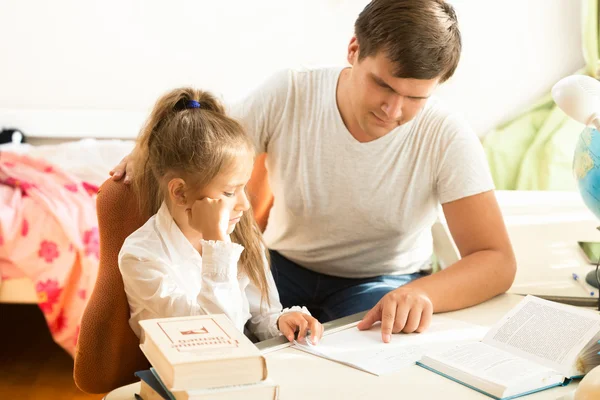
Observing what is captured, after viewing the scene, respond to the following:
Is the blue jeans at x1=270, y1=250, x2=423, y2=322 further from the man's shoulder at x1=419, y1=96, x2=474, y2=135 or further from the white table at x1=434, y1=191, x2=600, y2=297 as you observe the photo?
the man's shoulder at x1=419, y1=96, x2=474, y2=135

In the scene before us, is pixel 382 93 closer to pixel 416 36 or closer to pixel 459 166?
pixel 416 36

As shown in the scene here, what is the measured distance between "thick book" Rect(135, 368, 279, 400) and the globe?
0.75 meters

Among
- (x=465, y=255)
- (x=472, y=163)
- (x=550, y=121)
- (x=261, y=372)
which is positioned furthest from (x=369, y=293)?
(x=550, y=121)

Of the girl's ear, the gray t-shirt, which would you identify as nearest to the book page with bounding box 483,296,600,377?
the gray t-shirt

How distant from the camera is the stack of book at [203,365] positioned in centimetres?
83

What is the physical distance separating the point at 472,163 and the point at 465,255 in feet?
0.60

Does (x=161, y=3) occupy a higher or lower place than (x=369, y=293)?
higher

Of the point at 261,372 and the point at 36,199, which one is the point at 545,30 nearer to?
the point at 36,199

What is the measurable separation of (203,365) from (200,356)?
1 centimetres

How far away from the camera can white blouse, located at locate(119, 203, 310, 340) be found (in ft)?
3.78

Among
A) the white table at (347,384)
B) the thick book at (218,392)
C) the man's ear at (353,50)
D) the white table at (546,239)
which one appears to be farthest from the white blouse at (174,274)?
the white table at (546,239)

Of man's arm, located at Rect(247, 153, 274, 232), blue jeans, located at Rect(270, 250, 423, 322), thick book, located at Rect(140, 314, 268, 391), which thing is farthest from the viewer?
man's arm, located at Rect(247, 153, 274, 232)

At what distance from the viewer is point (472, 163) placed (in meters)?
1.44

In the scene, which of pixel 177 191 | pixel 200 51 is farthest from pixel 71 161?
pixel 177 191
